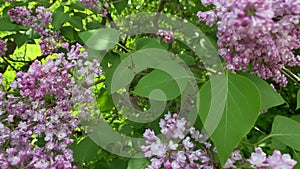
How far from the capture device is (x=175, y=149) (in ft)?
3.92

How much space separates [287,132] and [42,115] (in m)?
0.72

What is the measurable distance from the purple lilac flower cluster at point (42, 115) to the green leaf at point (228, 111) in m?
0.42

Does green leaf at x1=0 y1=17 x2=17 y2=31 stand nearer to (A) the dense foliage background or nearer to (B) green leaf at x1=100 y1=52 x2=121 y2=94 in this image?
(A) the dense foliage background

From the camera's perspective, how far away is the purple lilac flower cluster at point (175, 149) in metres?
1.19

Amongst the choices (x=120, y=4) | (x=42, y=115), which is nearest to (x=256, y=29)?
(x=42, y=115)

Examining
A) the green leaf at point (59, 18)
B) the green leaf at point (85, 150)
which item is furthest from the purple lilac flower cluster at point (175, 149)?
the green leaf at point (59, 18)

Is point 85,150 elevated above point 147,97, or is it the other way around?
point 147,97

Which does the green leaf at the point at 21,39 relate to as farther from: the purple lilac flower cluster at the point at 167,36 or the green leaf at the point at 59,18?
the purple lilac flower cluster at the point at 167,36

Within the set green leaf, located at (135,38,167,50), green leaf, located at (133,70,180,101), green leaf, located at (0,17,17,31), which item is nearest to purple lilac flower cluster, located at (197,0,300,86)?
green leaf, located at (133,70,180,101)

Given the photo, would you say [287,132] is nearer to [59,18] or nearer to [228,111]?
[228,111]

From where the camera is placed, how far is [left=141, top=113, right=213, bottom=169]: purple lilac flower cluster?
119 cm

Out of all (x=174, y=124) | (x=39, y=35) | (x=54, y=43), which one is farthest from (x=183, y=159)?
(x=39, y=35)

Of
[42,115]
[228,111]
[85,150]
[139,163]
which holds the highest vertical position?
[228,111]

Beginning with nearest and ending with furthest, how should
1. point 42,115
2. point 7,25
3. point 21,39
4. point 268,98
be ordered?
point 268,98
point 42,115
point 7,25
point 21,39
